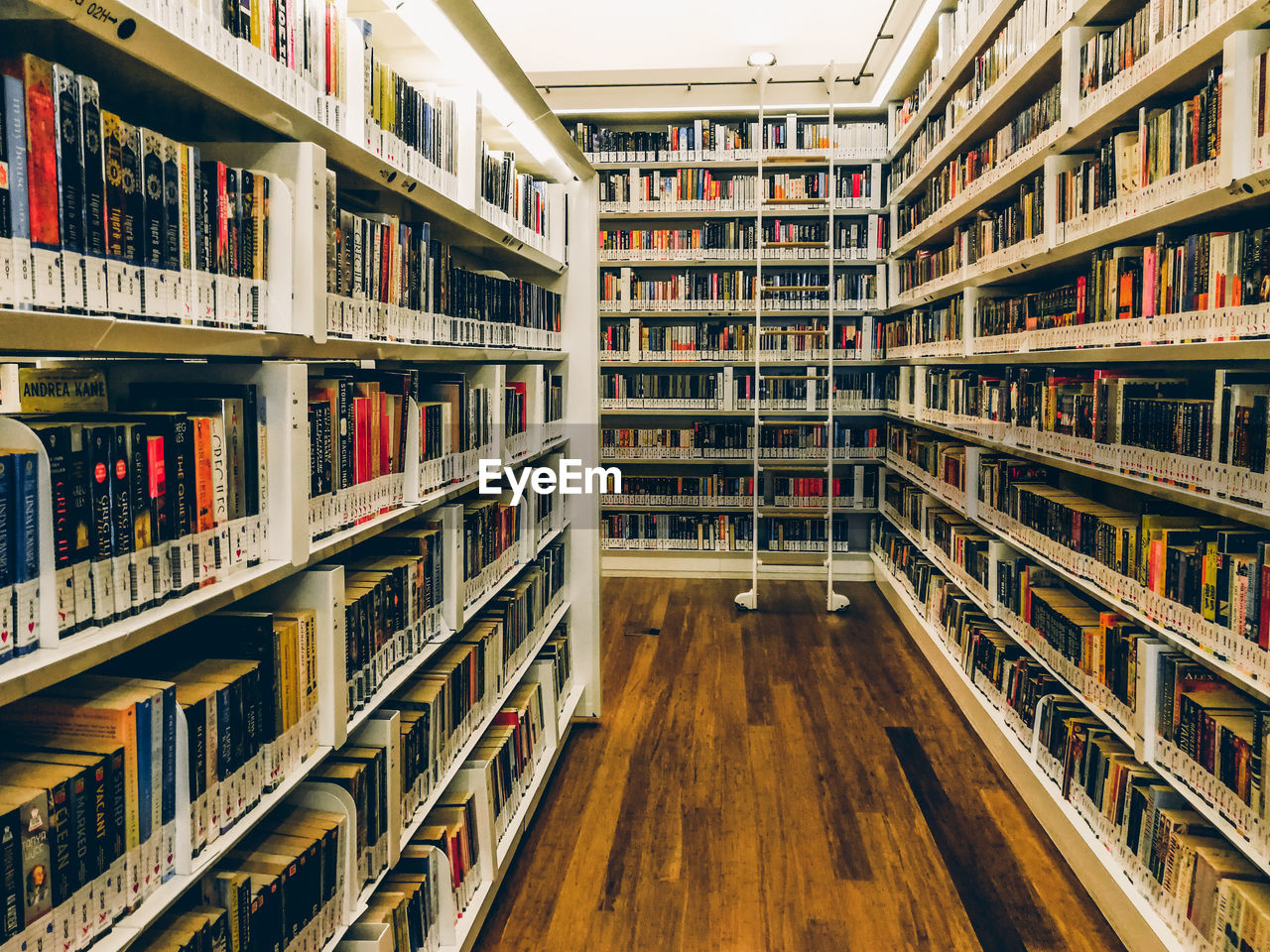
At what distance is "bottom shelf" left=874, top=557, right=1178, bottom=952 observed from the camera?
2.18 meters

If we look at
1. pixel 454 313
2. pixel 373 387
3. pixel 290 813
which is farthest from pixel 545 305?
pixel 290 813

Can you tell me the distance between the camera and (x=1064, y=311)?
3.08m

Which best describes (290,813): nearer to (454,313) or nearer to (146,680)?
(146,680)

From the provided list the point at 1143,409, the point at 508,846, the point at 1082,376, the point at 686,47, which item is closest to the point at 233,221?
the point at 508,846

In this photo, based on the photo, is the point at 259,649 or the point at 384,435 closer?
the point at 259,649

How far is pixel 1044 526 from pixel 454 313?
6.95 ft

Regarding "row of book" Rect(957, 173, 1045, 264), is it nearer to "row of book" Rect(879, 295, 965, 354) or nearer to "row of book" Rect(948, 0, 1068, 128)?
"row of book" Rect(879, 295, 965, 354)

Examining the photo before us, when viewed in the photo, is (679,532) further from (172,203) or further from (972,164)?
(172,203)

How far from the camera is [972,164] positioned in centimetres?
409

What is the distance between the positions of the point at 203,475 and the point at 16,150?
0.44 meters

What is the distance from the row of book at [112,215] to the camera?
0.89 meters

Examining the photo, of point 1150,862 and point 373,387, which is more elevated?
point 373,387

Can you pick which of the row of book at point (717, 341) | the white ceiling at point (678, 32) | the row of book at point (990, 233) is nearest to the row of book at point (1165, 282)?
the row of book at point (990, 233)

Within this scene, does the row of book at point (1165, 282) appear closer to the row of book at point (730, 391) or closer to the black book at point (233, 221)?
the black book at point (233, 221)
